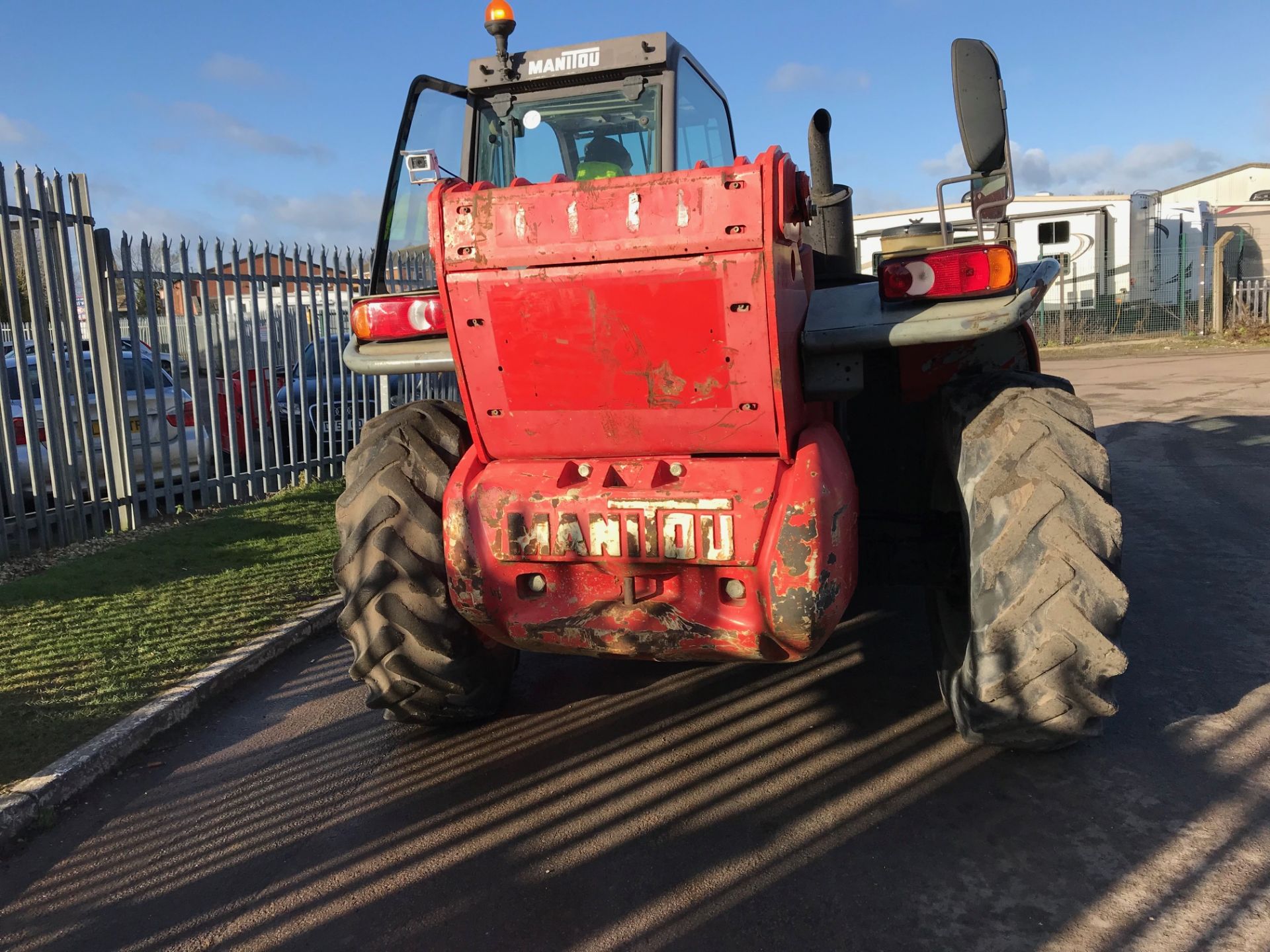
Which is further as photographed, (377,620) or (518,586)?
(377,620)

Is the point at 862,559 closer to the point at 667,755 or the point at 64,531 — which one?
the point at 667,755

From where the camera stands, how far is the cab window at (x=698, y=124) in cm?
421

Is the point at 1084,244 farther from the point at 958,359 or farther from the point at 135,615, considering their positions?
the point at 135,615

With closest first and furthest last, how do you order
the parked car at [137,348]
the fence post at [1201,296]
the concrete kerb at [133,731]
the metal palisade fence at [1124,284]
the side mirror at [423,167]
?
1. the concrete kerb at [133,731]
2. the side mirror at [423,167]
3. the parked car at [137,348]
4. the fence post at [1201,296]
5. the metal palisade fence at [1124,284]

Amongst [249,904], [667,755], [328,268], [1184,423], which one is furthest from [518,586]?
[1184,423]

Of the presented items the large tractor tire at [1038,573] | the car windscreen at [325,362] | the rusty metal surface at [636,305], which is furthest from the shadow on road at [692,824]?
the car windscreen at [325,362]

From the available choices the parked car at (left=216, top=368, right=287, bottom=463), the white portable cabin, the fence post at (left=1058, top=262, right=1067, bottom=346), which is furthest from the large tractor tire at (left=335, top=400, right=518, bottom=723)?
the white portable cabin

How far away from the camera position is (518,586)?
325 cm

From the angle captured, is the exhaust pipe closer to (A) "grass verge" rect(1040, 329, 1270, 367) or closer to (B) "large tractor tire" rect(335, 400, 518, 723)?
(B) "large tractor tire" rect(335, 400, 518, 723)

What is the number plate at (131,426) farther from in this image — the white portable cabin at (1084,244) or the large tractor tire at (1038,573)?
the white portable cabin at (1084,244)

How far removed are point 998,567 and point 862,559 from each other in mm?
689

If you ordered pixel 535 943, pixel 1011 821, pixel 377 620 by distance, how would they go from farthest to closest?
pixel 377 620 < pixel 1011 821 < pixel 535 943

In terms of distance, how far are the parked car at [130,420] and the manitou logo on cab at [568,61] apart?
4204mm

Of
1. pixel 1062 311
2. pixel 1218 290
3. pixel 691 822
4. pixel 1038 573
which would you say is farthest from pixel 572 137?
pixel 1218 290
